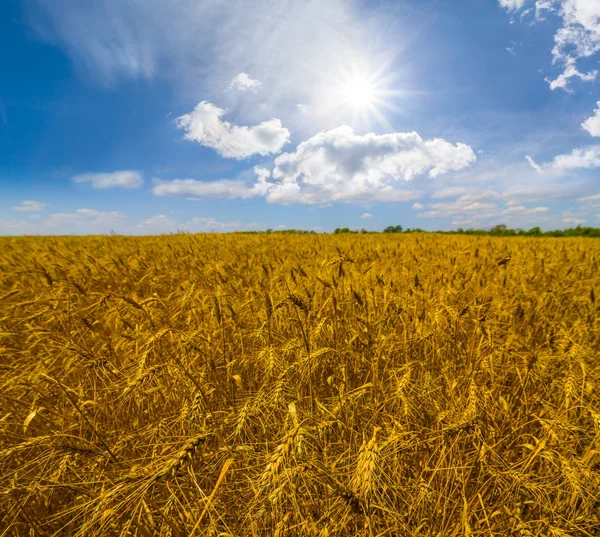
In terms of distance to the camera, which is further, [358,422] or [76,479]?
[358,422]

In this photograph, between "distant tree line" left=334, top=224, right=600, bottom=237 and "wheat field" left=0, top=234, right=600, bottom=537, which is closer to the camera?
"wheat field" left=0, top=234, right=600, bottom=537

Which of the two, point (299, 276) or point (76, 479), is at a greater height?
point (299, 276)

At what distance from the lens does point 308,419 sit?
1149 mm

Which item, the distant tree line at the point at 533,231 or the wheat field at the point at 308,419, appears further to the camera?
the distant tree line at the point at 533,231

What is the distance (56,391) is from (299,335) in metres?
1.44

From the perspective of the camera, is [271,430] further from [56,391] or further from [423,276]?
[423,276]

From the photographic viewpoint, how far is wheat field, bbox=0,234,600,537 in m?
0.93

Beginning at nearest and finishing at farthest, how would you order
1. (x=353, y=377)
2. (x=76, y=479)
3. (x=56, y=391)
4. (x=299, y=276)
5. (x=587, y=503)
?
(x=587, y=503) < (x=76, y=479) < (x=56, y=391) < (x=353, y=377) < (x=299, y=276)

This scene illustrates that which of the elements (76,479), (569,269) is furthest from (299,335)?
(569,269)

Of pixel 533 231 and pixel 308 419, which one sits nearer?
pixel 308 419

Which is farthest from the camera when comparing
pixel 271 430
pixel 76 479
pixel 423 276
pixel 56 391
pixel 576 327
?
pixel 423 276

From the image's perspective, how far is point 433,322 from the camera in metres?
2.03

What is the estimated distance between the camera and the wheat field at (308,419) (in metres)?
0.93

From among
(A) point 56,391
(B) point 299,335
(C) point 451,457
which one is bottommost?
(C) point 451,457
